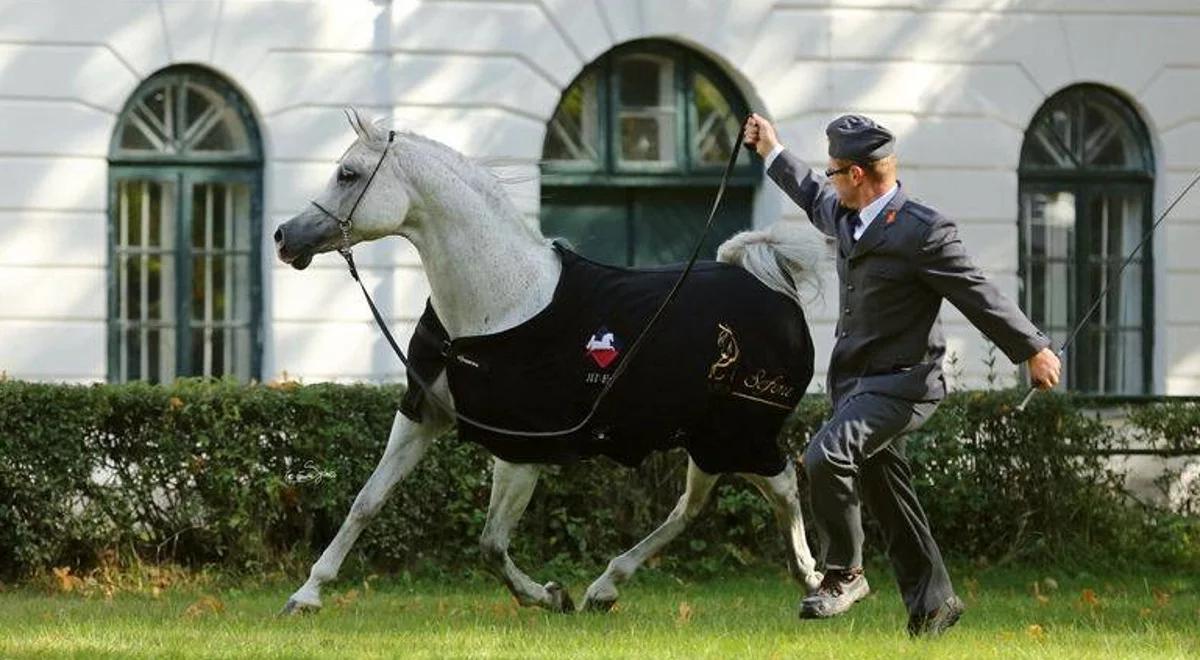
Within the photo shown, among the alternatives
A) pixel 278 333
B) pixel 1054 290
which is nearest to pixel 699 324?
pixel 278 333

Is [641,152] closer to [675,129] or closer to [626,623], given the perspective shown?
[675,129]

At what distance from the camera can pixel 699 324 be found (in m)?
10.8

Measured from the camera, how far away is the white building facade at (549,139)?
1602 cm

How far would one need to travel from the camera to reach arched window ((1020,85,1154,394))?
17.8 m

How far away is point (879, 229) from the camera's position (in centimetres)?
924

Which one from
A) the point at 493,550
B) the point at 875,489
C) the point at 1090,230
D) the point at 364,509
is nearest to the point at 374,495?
the point at 364,509

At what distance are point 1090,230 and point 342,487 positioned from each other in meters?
7.03

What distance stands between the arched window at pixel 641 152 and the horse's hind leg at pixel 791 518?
6.07 m

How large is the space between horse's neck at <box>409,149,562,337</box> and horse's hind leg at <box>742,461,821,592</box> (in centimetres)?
138

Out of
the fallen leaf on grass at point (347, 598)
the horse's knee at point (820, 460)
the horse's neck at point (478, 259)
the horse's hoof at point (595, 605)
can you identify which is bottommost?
the fallen leaf on grass at point (347, 598)

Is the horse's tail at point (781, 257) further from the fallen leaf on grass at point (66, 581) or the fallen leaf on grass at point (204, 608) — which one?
the fallen leaf on grass at point (66, 581)

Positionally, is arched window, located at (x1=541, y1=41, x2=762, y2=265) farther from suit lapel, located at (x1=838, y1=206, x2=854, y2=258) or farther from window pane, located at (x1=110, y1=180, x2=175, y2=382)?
suit lapel, located at (x1=838, y1=206, x2=854, y2=258)

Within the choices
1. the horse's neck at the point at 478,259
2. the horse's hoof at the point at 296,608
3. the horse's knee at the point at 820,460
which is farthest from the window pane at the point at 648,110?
the horse's knee at the point at 820,460

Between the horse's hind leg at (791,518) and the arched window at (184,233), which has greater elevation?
the arched window at (184,233)
